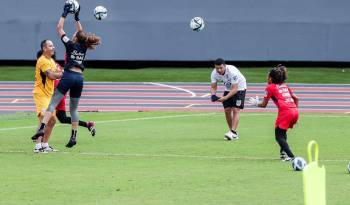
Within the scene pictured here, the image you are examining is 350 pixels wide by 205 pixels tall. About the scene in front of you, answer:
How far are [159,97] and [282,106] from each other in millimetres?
15811

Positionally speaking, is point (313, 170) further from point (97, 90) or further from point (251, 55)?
point (251, 55)

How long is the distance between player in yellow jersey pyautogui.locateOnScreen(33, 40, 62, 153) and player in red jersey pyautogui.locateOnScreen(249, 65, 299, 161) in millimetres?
3677

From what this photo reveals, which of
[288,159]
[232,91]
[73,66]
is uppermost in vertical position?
[232,91]

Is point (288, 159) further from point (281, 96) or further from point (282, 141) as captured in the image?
point (281, 96)

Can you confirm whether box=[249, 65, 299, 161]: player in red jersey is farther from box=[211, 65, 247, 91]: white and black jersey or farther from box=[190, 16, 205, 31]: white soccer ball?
box=[190, 16, 205, 31]: white soccer ball

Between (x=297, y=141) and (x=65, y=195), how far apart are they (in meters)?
8.07

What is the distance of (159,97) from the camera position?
30391mm

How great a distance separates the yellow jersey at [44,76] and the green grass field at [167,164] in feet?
3.40

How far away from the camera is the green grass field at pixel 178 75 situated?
3669cm

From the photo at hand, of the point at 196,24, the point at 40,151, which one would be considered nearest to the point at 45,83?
the point at 40,151

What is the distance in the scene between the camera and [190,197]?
10688 millimetres

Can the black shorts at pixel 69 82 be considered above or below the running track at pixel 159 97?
below

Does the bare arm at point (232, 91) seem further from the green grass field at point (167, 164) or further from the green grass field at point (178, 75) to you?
the green grass field at point (178, 75)

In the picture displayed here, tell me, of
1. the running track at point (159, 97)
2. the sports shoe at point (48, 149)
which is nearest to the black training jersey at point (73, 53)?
the sports shoe at point (48, 149)
